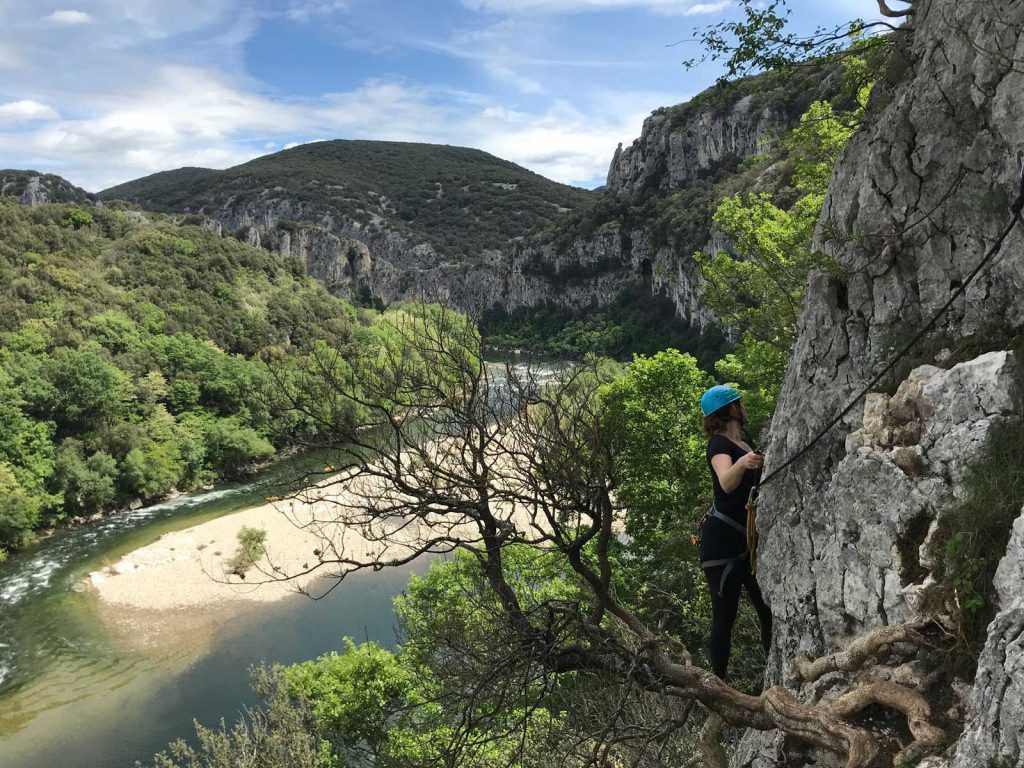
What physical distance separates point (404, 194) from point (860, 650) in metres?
181

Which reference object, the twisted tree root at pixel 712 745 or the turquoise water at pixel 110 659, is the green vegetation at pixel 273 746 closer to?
the turquoise water at pixel 110 659

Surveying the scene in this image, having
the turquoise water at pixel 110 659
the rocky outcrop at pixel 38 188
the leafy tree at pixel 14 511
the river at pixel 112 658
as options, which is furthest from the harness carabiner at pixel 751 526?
the rocky outcrop at pixel 38 188

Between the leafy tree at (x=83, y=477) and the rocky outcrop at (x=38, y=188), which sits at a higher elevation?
the rocky outcrop at (x=38, y=188)

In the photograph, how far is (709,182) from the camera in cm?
8506

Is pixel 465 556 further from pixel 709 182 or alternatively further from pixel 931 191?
pixel 709 182

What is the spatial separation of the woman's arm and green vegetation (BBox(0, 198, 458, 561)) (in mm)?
16033

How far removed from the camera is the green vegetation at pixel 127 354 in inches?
1254

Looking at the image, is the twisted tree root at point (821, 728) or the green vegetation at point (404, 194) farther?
the green vegetation at point (404, 194)

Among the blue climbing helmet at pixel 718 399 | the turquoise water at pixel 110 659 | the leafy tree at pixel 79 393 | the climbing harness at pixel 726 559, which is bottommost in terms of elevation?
the turquoise water at pixel 110 659

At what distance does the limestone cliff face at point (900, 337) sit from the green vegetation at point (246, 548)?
1005 inches

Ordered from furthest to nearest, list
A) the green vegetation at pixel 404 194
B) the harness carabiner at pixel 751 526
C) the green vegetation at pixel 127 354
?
the green vegetation at pixel 404 194
the green vegetation at pixel 127 354
the harness carabiner at pixel 751 526

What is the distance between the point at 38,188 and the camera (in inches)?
4584

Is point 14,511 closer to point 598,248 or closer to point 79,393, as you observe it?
point 79,393

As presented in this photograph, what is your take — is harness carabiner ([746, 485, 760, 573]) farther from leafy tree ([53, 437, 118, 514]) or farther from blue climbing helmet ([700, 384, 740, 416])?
leafy tree ([53, 437, 118, 514])
